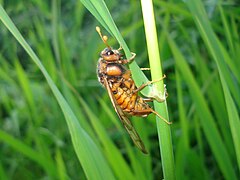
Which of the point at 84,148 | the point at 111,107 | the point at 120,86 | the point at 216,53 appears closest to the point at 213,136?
the point at 120,86

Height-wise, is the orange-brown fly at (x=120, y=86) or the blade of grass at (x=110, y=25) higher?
the blade of grass at (x=110, y=25)

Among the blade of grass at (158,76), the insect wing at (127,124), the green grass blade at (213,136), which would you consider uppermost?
the blade of grass at (158,76)

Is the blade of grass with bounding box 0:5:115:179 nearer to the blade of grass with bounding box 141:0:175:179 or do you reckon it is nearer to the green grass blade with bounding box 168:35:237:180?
the blade of grass with bounding box 141:0:175:179

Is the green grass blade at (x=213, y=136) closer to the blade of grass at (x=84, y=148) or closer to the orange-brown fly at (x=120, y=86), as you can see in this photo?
the orange-brown fly at (x=120, y=86)

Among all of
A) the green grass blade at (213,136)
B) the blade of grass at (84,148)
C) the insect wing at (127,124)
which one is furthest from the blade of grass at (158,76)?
the green grass blade at (213,136)

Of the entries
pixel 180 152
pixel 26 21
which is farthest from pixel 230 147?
pixel 26 21

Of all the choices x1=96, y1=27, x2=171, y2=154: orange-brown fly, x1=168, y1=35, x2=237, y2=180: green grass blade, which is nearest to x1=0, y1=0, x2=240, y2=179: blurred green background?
x1=168, y1=35, x2=237, y2=180: green grass blade
